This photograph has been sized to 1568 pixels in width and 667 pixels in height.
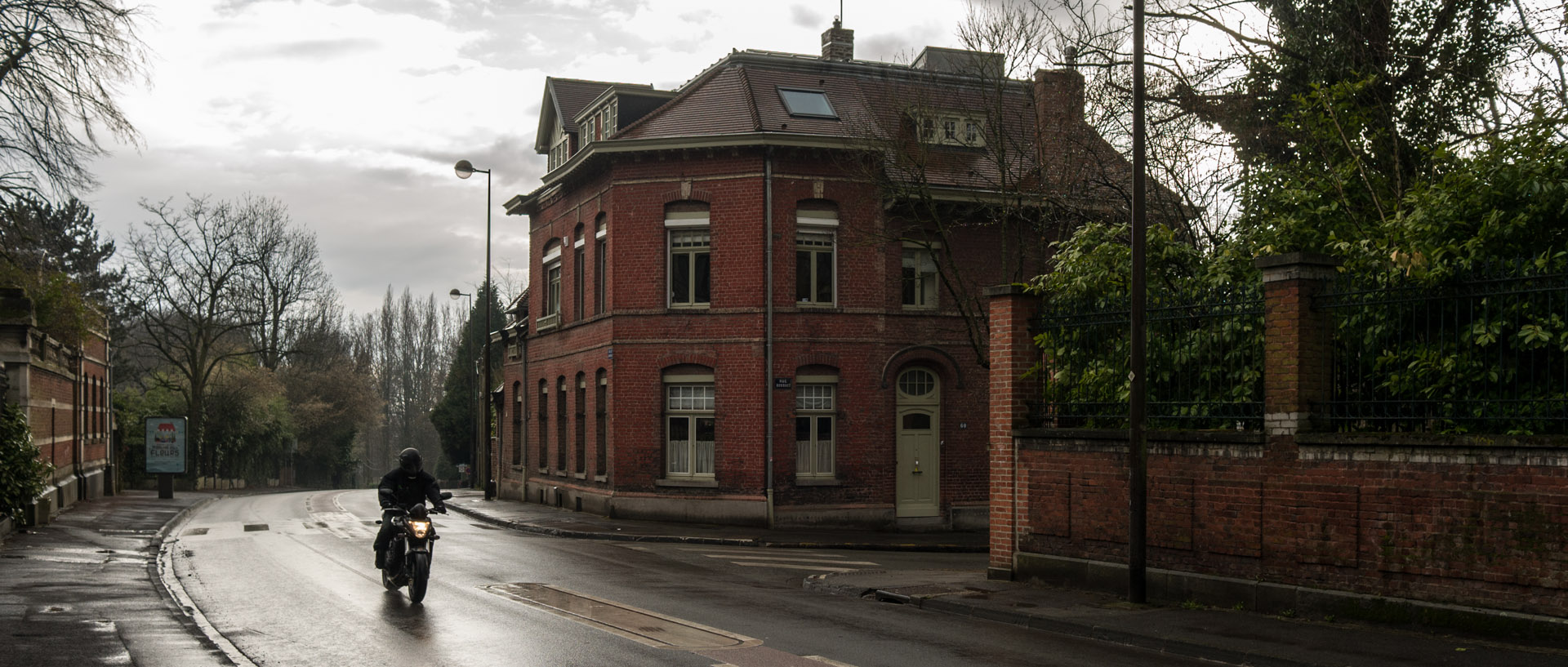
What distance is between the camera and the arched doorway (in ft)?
90.8

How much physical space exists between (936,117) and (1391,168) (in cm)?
858

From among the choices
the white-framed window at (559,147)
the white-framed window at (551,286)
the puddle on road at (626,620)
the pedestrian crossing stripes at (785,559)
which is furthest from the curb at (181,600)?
the white-framed window at (559,147)

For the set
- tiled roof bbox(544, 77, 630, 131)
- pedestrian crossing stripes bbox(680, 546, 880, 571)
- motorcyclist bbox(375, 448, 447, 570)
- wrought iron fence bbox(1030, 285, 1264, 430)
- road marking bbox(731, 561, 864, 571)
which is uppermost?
tiled roof bbox(544, 77, 630, 131)

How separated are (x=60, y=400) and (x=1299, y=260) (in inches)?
1108

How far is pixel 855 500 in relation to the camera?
2712 centimetres

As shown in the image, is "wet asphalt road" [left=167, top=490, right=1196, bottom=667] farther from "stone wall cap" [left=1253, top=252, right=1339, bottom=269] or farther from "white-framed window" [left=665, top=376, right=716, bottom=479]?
"white-framed window" [left=665, top=376, right=716, bottom=479]

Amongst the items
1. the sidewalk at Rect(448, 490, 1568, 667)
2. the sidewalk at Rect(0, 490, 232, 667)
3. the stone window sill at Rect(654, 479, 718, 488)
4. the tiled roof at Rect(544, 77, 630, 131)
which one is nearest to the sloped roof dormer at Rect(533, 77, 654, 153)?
the tiled roof at Rect(544, 77, 630, 131)

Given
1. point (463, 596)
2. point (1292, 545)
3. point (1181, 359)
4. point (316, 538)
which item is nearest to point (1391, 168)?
point (1181, 359)

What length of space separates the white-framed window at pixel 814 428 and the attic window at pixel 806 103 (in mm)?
6033

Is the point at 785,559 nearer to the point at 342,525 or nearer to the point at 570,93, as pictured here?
the point at 342,525

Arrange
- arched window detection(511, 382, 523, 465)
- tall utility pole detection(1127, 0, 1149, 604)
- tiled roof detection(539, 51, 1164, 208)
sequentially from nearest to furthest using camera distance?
tall utility pole detection(1127, 0, 1149, 604)
tiled roof detection(539, 51, 1164, 208)
arched window detection(511, 382, 523, 465)

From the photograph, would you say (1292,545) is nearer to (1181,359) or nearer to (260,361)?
(1181,359)

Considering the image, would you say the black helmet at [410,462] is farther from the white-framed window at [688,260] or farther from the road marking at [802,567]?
the white-framed window at [688,260]

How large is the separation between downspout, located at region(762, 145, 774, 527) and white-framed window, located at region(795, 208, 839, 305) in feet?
2.24
